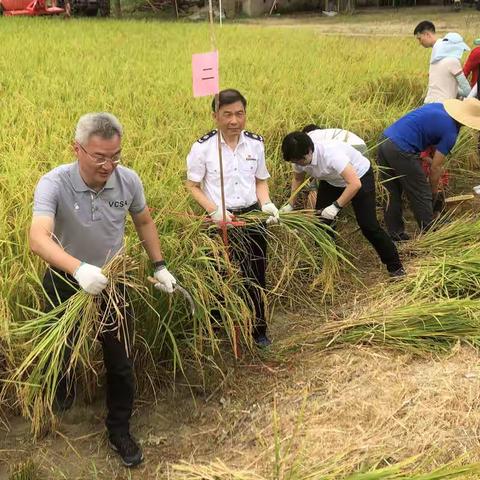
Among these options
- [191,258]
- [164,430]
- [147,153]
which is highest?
[147,153]

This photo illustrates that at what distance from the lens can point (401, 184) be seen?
3.71 m

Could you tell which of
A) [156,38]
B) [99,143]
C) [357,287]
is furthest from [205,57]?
[156,38]

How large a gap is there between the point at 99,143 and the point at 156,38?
7.02m

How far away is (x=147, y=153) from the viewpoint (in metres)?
3.08

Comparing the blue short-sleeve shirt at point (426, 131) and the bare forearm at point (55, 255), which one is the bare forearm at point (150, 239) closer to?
the bare forearm at point (55, 255)

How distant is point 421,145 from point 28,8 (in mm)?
12649

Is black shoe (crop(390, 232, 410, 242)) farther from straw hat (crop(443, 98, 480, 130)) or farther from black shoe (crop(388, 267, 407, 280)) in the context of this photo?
straw hat (crop(443, 98, 480, 130))

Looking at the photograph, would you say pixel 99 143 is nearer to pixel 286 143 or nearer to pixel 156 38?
pixel 286 143

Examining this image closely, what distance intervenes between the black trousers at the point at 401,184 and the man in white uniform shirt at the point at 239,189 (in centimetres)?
124

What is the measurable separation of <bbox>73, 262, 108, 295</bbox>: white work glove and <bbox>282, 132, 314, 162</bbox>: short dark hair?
130cm

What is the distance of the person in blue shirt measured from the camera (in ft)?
11.4

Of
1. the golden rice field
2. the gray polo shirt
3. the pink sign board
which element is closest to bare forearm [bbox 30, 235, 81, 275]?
the gray polo shirt

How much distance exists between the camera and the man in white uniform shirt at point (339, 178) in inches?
109

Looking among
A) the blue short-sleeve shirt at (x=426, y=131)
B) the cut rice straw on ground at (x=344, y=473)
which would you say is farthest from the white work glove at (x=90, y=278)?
the blue short-sleeve shirt at (x=426, y=131)
